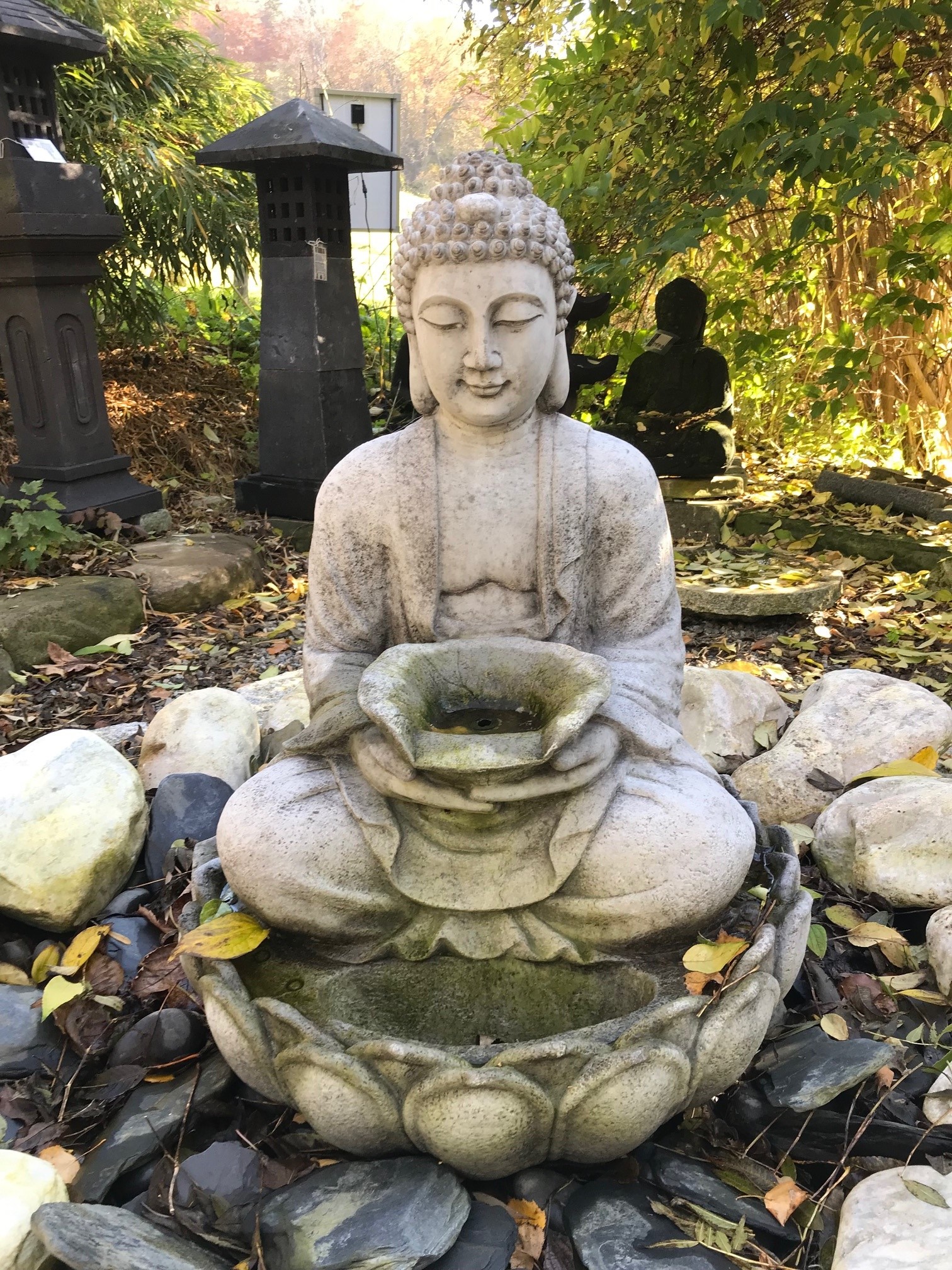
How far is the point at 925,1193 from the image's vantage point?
1638mm

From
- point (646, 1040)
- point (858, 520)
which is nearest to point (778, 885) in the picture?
point (646, 1040)

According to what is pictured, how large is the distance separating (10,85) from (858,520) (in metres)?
5.10

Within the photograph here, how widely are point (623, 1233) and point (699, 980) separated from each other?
0.43 m

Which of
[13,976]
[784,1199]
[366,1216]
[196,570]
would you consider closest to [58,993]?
[13,976]

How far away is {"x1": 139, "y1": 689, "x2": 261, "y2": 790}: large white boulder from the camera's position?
3.03m

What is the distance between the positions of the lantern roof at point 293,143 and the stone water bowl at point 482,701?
414cm

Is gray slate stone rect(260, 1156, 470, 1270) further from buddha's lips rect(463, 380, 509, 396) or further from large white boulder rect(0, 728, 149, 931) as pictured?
buddha's lips rect(463, 380, 509, 396)

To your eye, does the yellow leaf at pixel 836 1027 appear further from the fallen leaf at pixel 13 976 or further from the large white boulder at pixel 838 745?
the fallen leaf at pixel 13 976

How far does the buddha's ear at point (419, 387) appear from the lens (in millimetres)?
2141

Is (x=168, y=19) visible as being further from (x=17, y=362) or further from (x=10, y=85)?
(x=17, y=362)

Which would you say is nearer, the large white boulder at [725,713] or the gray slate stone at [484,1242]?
the gray slate stone at [484,1242]

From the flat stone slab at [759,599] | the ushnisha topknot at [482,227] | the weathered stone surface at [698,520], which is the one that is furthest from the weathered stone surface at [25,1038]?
the weathered stone surface at [698,520]

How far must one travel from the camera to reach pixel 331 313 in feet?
18.5

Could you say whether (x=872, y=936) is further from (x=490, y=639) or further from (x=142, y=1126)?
(x=142, y=1126)
